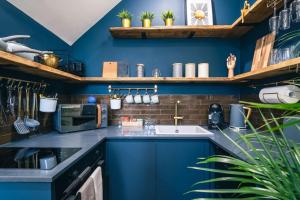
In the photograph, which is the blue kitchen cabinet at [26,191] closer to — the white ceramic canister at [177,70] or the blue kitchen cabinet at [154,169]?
the blue kitchen cabinet at [154,169]

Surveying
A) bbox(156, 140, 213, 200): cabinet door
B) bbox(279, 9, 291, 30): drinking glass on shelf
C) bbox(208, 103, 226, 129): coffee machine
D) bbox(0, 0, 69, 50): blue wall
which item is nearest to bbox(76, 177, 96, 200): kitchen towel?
bbox(156, 140, 213, 200): cabinet door

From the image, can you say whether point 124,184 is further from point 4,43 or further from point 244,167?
point 244,167

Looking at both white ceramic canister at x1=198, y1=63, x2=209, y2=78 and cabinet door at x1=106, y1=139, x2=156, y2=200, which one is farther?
white ceramic canister at x1=198, y1=63, x2=209, y2=78

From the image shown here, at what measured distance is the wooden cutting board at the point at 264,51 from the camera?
1.81m

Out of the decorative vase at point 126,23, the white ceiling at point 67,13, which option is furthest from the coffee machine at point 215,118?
the white ceiling at point 67,13

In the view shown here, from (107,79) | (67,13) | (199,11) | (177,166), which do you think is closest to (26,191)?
(177,166)

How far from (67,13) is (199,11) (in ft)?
4.76

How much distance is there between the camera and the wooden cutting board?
5.93ft

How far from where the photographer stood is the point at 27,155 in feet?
4.15

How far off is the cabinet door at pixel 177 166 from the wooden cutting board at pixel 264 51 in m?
0.82

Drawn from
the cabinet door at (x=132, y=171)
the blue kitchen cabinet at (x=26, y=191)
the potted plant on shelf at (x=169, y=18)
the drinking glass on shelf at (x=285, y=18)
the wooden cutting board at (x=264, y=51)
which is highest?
the potted plant on shelf at (x=169, y=18)

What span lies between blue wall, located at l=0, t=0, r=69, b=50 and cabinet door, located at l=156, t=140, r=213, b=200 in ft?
4.68

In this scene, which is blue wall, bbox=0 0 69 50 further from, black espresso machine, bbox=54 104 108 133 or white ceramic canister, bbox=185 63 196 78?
white ceramic canister, bbox=185 63 196 78

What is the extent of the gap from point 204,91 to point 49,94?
1716 millimetres
